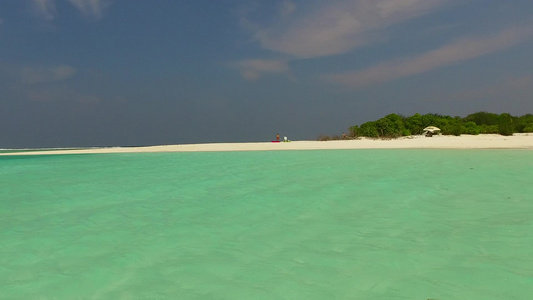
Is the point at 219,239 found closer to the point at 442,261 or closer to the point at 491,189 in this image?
the point at 442,261

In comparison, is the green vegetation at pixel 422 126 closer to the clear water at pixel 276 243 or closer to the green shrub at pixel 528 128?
the green shrub at pixel 528 128

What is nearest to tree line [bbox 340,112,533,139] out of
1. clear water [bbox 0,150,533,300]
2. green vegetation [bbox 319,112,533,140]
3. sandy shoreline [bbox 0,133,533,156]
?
green vegetation [bbox 319,112,533,140]

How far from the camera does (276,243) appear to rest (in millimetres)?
3174

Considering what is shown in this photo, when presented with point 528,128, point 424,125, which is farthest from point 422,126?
point 528,128

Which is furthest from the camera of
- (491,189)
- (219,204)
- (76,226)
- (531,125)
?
(531,125)

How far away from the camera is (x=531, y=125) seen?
30250mm

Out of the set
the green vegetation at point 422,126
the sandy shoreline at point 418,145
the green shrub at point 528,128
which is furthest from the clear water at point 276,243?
the green shrub at point 528,128

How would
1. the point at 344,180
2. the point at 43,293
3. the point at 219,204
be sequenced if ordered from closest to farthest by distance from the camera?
the point at 43,293 < the point at 219,204 < the point at 344,180

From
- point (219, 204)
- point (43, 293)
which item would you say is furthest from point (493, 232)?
point (43, 293)

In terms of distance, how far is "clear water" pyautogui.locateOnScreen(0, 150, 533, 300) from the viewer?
2277 millimetres

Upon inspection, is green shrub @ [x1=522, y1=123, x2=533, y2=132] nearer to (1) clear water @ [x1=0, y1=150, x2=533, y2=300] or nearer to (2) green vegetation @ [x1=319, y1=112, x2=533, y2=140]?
(2) green vegetation @ [x1=319, y1=112, x2=533, y2=140]

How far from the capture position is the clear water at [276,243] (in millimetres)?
2277

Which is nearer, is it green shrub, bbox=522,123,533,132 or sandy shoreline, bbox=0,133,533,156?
sandy shoreline, bbox=0,133,533,156

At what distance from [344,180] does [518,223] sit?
3613 millimetres
